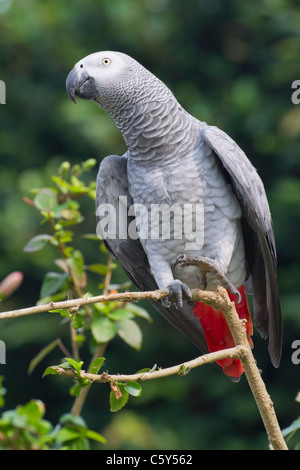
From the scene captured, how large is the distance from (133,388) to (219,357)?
0.16 meters

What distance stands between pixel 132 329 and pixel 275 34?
220cm

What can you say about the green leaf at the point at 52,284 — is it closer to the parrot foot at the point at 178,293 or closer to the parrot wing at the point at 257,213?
the parrot foot at the point at 178,293

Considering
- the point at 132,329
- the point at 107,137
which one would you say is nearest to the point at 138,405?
the point at 107,137

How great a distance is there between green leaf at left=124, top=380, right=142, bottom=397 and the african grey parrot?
404mm

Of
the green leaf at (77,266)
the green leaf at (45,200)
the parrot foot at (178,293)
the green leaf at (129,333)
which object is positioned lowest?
the green leaf at (129,333)

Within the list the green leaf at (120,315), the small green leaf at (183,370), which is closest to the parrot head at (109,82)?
the green leaf at (120,315)

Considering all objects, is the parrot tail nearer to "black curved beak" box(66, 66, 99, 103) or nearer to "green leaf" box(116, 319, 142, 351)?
"green leaf" box(116, 319, 142, 351)

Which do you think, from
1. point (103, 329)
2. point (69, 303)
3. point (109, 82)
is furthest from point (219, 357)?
point (109, 82)

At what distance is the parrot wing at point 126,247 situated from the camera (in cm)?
144

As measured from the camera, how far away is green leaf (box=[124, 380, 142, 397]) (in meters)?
0.81

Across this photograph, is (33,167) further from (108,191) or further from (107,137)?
(108,191)

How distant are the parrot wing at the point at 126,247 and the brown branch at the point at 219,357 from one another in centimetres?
44

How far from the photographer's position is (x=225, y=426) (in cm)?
279

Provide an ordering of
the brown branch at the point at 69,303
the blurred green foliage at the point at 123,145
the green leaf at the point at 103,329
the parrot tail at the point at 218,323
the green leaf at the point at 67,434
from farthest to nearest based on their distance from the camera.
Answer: the blurred green foliage at the point at 123,145 → the parrot tail at the point at 218,323 → the green leaf at the point at 103,329 → the green leaf at the point at 67,434 → the brown branch at the point at 69,303
